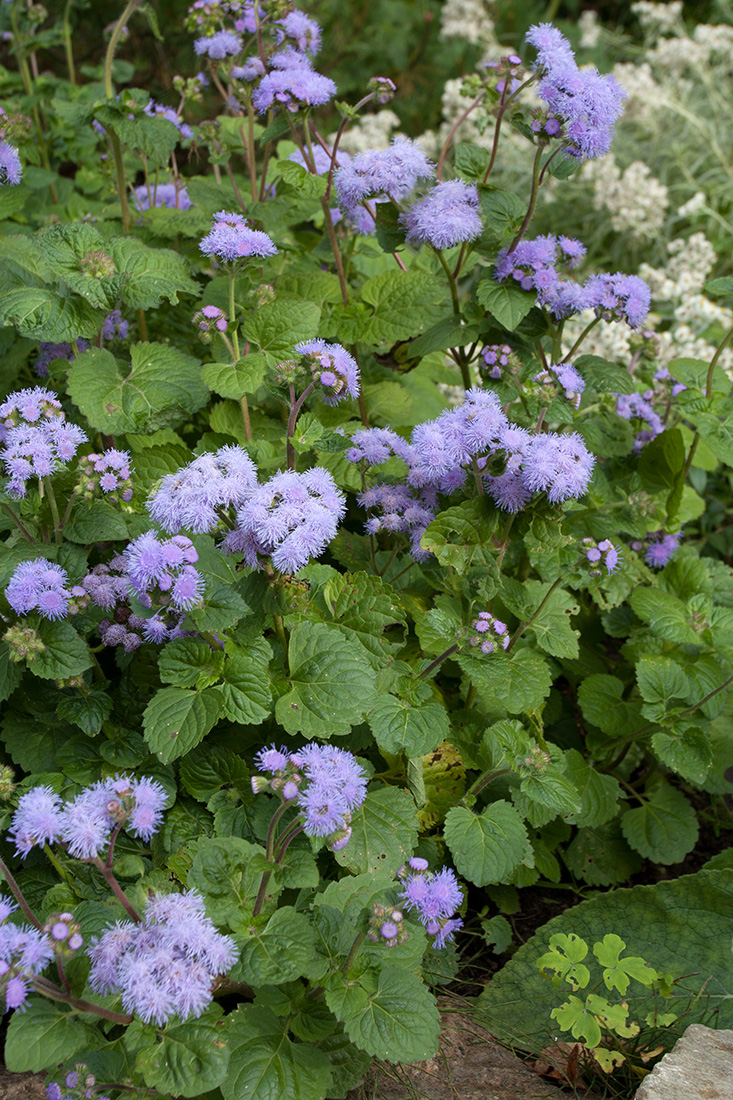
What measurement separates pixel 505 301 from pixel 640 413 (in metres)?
0.77

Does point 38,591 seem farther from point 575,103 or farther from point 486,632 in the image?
point 575,103

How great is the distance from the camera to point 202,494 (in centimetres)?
204

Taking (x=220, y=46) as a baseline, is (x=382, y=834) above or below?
below

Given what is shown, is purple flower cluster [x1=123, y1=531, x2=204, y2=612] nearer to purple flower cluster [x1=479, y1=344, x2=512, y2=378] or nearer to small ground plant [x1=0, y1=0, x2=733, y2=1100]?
small ground plant [x1=0, y1=0, x2=733, y2=1100]

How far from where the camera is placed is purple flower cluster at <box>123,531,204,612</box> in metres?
1.94

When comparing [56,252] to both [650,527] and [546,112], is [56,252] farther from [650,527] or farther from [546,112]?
[650,527]

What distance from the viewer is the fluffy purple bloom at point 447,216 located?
106 inches

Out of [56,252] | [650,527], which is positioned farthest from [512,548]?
[56,252]

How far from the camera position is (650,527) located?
3.13 m

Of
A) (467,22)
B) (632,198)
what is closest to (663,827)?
(632,198)

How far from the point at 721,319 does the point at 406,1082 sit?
4072mm

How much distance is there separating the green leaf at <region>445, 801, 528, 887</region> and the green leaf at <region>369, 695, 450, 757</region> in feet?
0.74

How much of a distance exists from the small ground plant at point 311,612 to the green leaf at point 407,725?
1cm

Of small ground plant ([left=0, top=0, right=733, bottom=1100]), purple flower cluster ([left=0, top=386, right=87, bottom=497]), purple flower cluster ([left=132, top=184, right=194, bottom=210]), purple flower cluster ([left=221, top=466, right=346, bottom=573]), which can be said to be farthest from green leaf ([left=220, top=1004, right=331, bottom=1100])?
purple flower cluster ([left=132, top=184, right=194, bottom=210])
